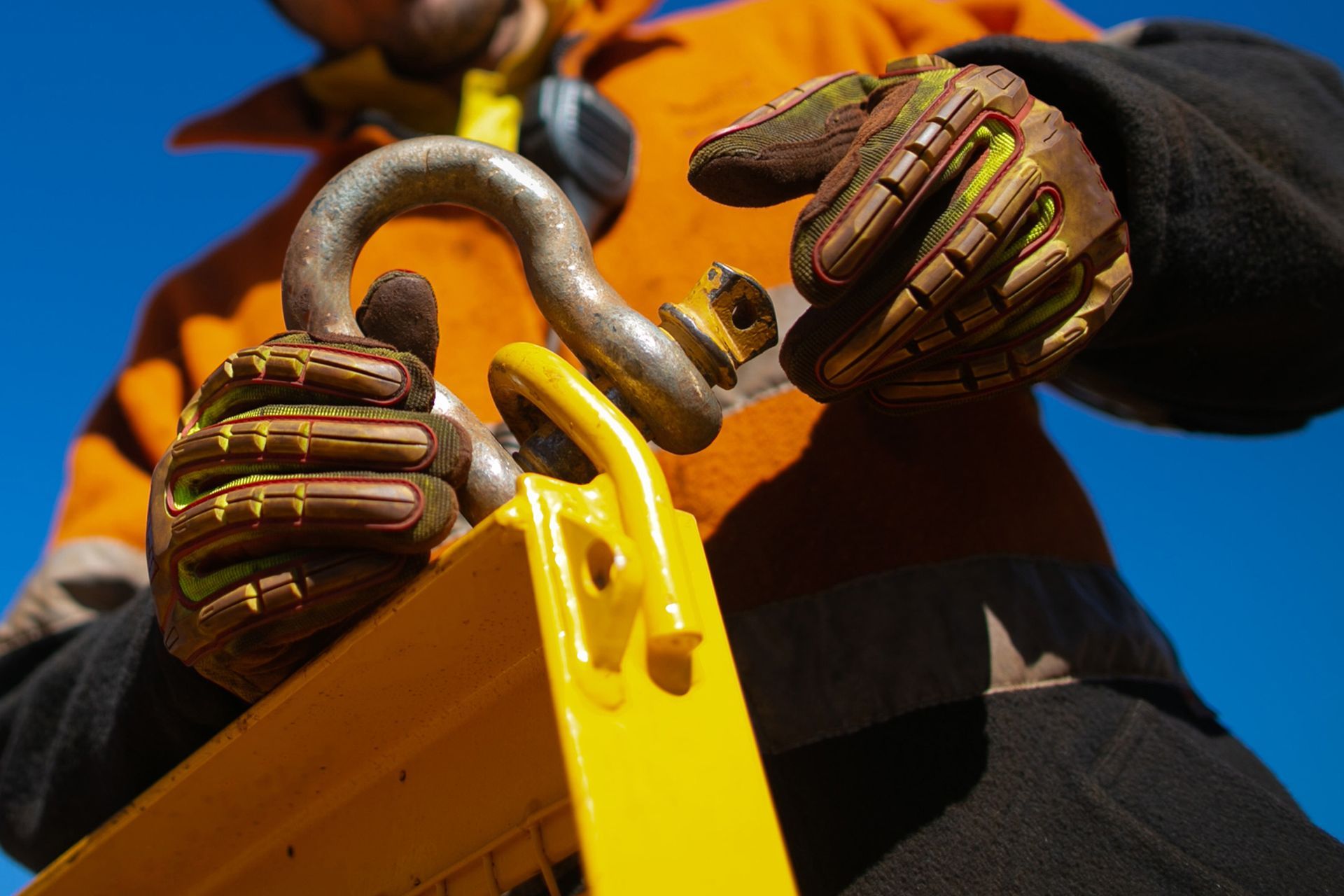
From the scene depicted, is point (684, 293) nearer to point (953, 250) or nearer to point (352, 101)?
point (953, 250)

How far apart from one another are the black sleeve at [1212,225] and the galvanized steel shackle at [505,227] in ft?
1.40

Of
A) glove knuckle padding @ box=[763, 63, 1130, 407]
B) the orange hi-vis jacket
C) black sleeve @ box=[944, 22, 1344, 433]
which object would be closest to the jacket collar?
the orange hi-vis jacket

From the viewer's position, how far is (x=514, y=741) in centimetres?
67

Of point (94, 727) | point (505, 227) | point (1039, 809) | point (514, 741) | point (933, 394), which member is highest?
point (505, 227)

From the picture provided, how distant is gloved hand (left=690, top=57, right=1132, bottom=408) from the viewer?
0.64m

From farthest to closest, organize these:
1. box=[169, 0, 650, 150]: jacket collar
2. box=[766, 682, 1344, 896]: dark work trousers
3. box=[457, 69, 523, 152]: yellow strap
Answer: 1. box=[169, 0, 650, 150]: jacket collar
2. box=[457, 69, 523, 152]: yellow strap
3. box=[766, 682, 1344, 896]: dark work trousers

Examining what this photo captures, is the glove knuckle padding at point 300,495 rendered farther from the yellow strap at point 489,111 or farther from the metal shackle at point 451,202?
the yellow strap at point 489,111

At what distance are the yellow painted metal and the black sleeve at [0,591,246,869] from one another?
0.13 m

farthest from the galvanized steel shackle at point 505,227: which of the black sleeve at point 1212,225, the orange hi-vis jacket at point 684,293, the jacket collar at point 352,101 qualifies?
the jacket collar at point 352,101

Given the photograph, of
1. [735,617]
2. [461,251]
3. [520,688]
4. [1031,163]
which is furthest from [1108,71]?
[461,251]

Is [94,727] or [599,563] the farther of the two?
[94,727]

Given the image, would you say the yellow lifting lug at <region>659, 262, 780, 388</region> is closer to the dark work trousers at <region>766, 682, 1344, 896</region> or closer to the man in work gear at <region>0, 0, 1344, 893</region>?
the man in work gear at <region>0, 0, 1344, 893</region>

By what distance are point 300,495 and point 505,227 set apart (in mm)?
215

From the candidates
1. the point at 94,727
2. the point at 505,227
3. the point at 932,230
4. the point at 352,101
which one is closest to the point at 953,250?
the point at 932,230
